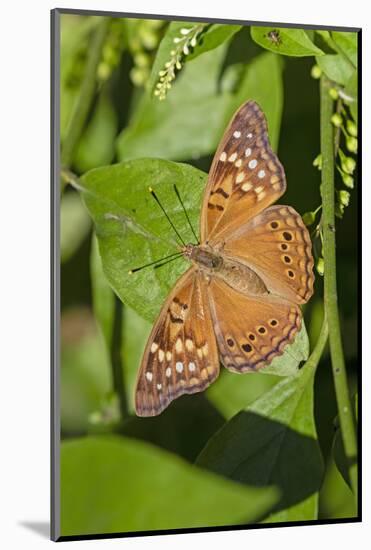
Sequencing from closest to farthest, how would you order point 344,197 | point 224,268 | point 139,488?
1. point 139,488
2. point 224,268
3. point 344,197

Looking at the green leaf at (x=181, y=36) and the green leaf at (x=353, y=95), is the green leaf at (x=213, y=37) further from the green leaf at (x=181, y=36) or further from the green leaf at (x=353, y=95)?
the green leaf at (x=353, y=95)

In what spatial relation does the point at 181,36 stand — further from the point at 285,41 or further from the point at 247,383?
the point at 247,383

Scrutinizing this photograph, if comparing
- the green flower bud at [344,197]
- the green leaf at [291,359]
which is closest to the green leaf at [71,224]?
the green leaf at [291,359]

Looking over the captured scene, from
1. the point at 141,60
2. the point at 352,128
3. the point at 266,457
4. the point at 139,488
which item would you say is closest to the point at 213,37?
the point at 141,60

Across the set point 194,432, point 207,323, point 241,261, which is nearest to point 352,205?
point 241,261

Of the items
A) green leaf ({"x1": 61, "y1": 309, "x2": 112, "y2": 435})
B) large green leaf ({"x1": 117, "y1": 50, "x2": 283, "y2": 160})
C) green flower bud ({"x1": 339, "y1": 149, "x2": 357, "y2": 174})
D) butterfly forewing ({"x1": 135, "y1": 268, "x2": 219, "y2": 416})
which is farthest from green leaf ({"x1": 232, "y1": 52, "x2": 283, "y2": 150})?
green leaf ({"x1": 61, "y1": 309, "x2": 112, "y2": 435})

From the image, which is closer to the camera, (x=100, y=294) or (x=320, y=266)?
(x=100, y=294)
